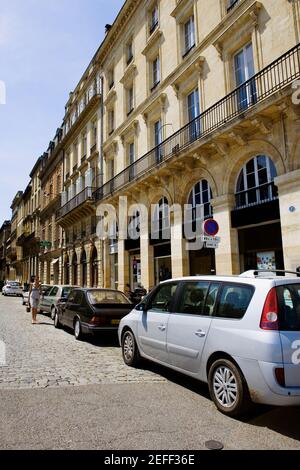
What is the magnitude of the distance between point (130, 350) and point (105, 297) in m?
3.41

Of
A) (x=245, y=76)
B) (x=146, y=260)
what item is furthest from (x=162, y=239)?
(x=245, y=76)

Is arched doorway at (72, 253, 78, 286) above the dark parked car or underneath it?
above

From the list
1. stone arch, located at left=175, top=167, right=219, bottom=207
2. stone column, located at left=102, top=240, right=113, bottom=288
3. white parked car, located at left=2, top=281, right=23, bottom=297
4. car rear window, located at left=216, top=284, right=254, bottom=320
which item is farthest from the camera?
white parked car, located at left=2, top=281, right=23, bottom=297

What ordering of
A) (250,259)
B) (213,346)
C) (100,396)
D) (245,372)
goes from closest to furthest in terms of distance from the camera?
(245,372), (213,346), (100,396), (250,259)

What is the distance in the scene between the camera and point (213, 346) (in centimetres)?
446

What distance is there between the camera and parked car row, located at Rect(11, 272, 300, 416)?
3789mm

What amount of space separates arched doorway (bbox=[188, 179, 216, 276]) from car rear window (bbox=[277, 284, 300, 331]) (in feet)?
28.8

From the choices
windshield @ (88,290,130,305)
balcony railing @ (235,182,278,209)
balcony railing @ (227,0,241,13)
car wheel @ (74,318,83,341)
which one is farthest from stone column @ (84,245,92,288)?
balcony railing @ (227,0,241,13)

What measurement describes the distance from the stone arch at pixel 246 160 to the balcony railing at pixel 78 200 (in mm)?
13135

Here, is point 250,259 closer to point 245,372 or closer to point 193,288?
point 193,288

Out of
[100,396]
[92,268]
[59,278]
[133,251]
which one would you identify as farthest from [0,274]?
[100,396]

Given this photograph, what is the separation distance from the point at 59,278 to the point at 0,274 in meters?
61.5

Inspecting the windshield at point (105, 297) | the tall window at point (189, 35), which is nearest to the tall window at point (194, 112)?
the tall window at point (189, 35)

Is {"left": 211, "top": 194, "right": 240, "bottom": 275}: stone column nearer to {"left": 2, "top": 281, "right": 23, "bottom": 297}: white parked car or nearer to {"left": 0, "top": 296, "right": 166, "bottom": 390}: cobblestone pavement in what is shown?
{"left": 0, "top": 296, "right": 166, "bottom": 390}: cobblestone pavement
